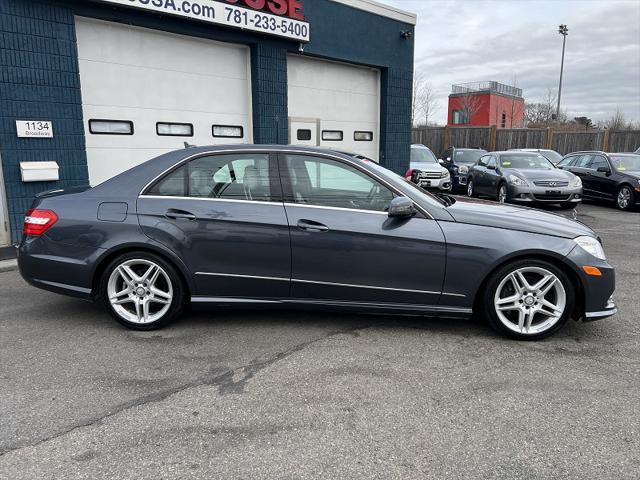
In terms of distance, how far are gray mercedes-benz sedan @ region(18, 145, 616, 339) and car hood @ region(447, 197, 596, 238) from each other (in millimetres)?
17

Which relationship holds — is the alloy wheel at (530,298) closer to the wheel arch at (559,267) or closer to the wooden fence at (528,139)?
the wheel arch at (559,267)

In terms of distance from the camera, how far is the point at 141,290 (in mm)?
4133

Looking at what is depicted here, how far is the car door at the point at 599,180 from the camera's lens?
42.5ft

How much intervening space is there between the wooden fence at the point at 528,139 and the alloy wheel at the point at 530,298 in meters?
23.6

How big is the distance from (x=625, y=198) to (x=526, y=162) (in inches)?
99.0

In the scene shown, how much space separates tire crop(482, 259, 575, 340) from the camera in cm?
384

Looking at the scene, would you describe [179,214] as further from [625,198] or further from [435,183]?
[625,198]

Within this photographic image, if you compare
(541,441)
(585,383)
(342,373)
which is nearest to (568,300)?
(585,383)

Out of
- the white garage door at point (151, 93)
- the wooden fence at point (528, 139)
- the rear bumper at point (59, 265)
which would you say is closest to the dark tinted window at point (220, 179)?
the rear bumper at point (59, 265)

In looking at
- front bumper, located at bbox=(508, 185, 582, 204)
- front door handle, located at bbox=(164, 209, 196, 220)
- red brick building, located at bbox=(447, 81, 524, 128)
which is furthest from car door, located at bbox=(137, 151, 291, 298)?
red brick building, located at bbox=(447, 81, 524, 128)

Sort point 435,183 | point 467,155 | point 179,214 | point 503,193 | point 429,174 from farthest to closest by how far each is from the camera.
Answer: point 467,155, point 435,183, point 429,174, point 503,193, point 179,214

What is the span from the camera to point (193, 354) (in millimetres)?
3701

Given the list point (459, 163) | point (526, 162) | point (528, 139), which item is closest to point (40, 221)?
point (526, 162)

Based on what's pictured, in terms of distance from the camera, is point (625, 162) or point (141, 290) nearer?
point (141, 290)
